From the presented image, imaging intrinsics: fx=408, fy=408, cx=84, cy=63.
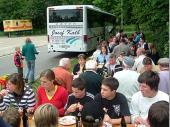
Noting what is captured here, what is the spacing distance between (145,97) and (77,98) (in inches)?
47.7

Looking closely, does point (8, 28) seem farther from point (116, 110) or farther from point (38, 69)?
point (116, 110)

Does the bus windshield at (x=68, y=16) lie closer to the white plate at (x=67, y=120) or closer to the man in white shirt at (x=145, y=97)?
the white plate at (x=67, y=120)

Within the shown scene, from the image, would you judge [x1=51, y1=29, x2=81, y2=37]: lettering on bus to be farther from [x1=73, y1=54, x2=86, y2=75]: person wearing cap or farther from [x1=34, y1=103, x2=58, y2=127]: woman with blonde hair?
[x1=34, y1=103, x2=58, y2=127]: woman with blonde hair

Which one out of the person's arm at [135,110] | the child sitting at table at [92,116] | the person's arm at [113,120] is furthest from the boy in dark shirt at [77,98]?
the child sitting at table at [92,116]

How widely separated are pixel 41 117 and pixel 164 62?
4494 mm

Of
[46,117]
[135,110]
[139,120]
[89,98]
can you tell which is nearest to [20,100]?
[89,98]

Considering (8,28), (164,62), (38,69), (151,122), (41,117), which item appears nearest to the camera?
(151,122)

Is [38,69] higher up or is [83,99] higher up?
[83,99]

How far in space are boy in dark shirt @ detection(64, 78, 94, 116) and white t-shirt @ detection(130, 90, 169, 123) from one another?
27.6 inches

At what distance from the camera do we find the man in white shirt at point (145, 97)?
6148 mm

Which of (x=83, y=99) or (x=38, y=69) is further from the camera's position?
(x=38, y=69)

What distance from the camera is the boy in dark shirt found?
672 cm

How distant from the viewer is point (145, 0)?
73.4ft

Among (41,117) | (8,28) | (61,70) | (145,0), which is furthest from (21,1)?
(41,117)
